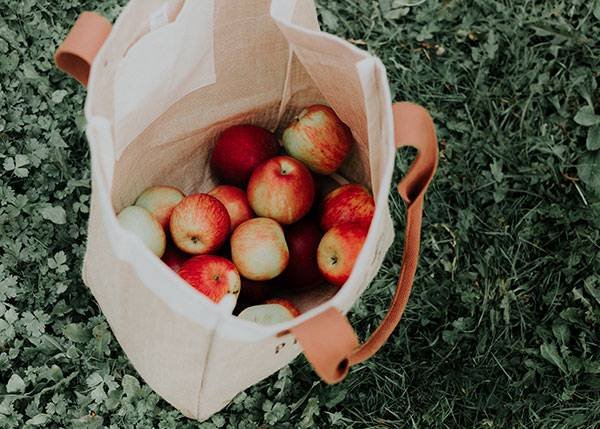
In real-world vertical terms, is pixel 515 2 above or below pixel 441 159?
above

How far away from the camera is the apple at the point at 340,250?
1539 mm

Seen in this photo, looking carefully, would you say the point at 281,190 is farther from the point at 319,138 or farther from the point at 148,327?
the point at 148,327

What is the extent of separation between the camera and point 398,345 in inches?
73.7

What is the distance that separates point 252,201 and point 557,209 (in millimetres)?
814

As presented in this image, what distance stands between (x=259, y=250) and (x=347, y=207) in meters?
0.22

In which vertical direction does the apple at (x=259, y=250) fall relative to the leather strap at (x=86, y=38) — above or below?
below

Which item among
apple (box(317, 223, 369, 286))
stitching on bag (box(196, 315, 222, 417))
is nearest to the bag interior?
apple (box(317, 223, 369, 286))

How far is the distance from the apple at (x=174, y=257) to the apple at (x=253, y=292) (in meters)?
0.14

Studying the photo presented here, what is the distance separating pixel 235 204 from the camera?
1718 mm

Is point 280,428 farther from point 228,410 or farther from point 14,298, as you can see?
point 14,298

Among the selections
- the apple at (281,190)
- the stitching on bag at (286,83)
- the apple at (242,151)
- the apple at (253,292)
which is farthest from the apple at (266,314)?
the stitching on bag at (286,83)

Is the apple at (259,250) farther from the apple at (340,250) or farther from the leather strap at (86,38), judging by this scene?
the leather strap at (86,38)

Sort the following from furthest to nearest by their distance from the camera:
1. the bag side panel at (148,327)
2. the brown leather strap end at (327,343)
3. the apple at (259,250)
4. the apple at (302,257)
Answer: the apple at (302,257) < the apple at (259,250) < the bag side panel at (148,327) < the brown leather strap end at (327,343)

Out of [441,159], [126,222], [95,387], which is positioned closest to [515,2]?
[441,159]
